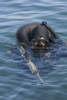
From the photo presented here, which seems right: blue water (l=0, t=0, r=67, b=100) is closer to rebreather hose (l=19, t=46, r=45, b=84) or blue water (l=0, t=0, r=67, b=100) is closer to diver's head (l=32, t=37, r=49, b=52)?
rebreather hose (l=19, t=46, r=45, b=84)

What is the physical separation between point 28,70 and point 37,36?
139cm

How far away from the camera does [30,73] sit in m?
6.68

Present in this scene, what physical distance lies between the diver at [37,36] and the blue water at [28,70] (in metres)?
0.32

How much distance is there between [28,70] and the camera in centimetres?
682

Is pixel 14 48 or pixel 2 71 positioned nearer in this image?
pixel 2 71

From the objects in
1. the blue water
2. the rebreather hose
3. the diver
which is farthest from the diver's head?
the rebreather hose

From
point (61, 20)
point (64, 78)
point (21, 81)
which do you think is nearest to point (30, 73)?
point (21, 81)

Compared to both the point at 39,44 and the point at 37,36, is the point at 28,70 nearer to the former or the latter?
the point at 39,44

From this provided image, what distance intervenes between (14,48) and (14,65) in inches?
40.4

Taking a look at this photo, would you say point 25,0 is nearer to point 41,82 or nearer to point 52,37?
point 52,37

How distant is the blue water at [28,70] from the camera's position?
5.88 m

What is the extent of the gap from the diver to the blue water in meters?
0.32

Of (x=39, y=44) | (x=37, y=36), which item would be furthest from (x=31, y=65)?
(x=37, y=36)

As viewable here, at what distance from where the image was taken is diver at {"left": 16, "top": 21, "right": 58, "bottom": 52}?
7652mm
